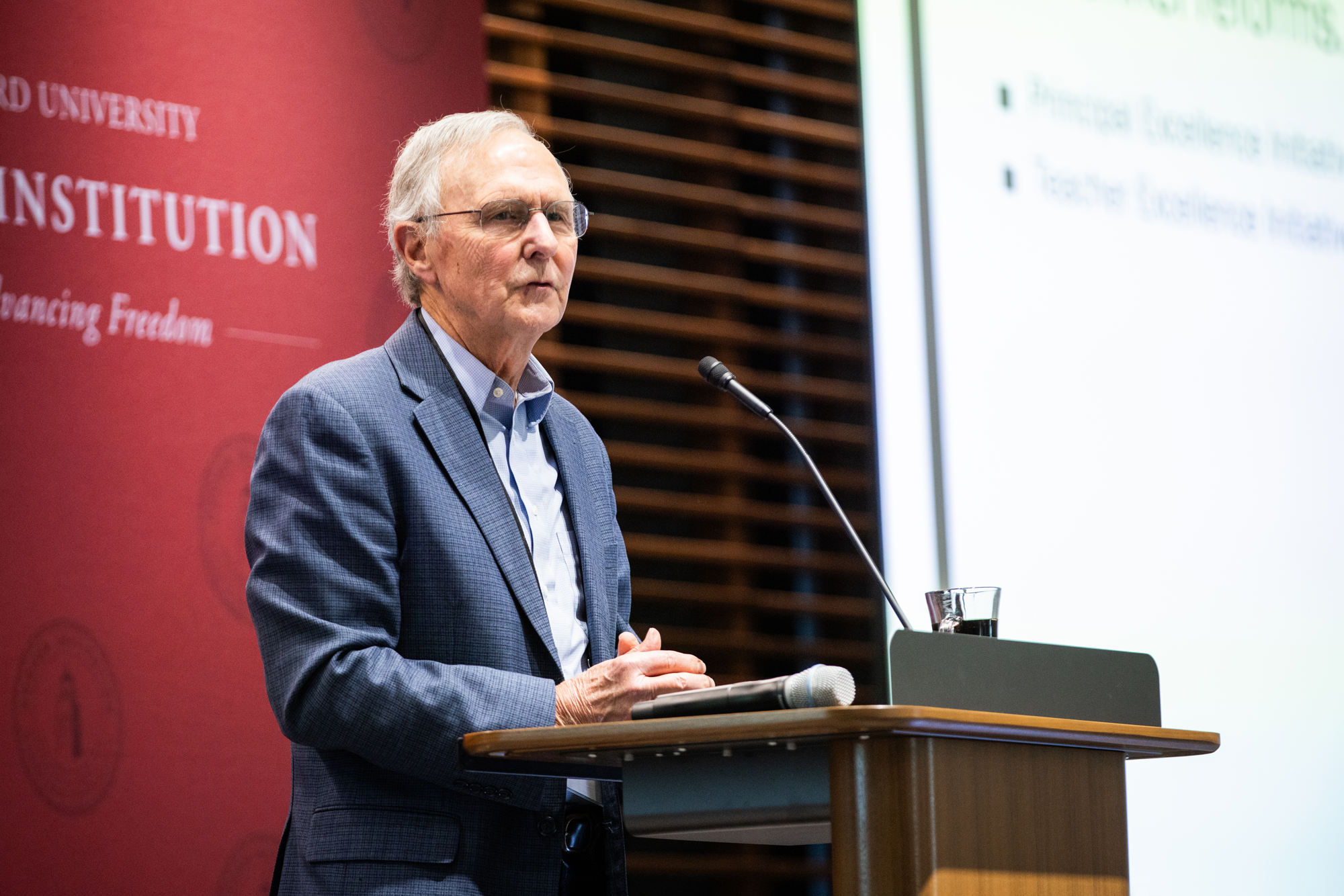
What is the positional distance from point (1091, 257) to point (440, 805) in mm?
2598

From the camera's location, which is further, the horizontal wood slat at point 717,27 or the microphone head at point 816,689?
the horizontal wood slat at point 717,27

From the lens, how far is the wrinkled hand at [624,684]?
1.70 m

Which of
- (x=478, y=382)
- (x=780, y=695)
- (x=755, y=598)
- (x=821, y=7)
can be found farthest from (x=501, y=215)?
(x=821, y=7)

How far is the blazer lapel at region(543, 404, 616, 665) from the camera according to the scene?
210 cm

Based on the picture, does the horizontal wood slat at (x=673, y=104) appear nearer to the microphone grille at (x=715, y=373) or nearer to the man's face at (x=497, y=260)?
the man's face at (x=497, y=260)

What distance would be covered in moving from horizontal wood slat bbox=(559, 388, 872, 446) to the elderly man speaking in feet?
4.70

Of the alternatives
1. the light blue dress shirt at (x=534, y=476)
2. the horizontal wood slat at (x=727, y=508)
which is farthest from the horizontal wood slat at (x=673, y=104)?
the light blue dress shirt at (x=534, y=476)

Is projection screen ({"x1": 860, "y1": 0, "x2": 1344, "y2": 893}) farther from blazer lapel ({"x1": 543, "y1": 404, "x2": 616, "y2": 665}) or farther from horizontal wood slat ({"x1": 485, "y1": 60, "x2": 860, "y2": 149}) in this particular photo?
blazer lapel ({"x1": 543, "y1": 404, "x2": 616, "y2": 665})

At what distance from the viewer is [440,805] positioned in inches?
71.3

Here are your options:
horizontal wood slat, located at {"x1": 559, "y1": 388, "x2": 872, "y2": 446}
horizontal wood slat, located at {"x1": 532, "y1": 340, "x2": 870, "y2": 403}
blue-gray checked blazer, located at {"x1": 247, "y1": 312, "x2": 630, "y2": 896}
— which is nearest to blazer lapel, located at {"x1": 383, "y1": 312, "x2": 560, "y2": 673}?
blue-gray checked blazer, located at {"x1": 247, "y1": 312, "x2": 630, "y2": 896}

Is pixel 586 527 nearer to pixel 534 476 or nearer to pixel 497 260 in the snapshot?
pixel 534 476

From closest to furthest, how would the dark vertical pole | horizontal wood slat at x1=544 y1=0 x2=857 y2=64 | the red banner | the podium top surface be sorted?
the podium top surface, the red banner, the dark vertical pole, horizontal wood slat at x1=544 y1=0 x2=857 y2=64

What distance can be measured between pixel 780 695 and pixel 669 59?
2.69 metres

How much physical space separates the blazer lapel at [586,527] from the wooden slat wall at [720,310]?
4.34 ft
